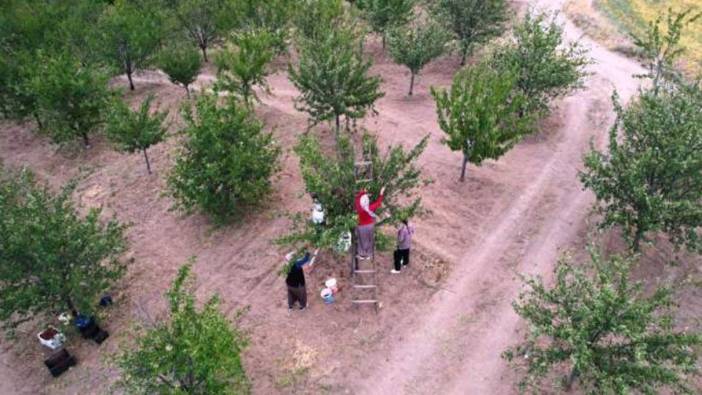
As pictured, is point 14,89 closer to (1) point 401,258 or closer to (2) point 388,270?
(2) point 388,270

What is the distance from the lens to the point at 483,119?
A: 16.3 metres

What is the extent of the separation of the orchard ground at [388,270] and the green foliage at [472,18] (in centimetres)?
641

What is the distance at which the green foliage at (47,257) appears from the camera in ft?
42.8

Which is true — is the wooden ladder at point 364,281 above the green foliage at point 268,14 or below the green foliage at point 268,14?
below

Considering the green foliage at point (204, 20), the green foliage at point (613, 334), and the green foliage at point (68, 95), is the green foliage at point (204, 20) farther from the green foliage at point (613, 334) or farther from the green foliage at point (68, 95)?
the green foliage at point (613, 334)

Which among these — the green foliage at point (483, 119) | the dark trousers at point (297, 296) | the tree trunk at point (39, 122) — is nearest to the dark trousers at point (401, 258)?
the dark trousers at point (297, 296)

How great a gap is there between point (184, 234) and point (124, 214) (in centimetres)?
294

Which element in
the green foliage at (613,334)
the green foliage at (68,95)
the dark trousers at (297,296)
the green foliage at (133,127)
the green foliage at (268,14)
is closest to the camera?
the green foliage at (613,334)

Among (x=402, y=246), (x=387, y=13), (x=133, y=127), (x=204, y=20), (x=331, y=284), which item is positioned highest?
(x=387, y=13)

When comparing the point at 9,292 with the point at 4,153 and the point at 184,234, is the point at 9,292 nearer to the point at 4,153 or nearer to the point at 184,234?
the point at 184,234

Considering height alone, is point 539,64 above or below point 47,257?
above

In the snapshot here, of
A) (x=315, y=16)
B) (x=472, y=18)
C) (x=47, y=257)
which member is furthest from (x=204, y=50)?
(x=47, y=257)

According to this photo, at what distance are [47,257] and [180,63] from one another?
1275 centimetres

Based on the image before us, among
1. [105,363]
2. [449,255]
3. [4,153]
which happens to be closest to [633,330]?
[449,255]
